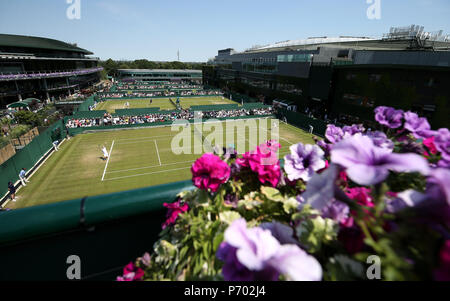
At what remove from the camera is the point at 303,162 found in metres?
1.85

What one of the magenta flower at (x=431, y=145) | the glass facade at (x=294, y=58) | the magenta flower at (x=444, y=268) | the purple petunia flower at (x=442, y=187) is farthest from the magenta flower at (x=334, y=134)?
the glass facade at (x=294, y=58)

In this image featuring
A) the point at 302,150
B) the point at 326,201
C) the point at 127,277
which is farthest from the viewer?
the point at 302,150

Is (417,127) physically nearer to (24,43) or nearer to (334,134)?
(334,134)

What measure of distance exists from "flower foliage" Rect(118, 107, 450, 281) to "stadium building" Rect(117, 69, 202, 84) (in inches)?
4597

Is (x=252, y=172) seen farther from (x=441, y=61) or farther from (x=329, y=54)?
(x=329, y=54)

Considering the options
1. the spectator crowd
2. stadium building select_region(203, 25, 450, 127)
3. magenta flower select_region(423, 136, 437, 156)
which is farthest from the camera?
the spectator crowd

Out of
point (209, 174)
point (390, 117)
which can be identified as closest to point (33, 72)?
point (209, 174)

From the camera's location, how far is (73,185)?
17.0 meters

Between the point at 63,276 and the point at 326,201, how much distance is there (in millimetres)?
2315

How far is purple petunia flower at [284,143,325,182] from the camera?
5.65 ft

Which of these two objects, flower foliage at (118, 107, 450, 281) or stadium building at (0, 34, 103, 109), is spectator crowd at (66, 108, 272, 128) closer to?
stadium building at (0, 34, 103, 109)

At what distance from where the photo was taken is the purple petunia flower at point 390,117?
2061mm

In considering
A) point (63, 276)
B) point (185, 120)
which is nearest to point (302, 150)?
point (63, 276)

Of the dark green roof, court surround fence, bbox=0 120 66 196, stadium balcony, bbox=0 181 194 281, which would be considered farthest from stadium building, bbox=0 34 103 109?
stadium balcony, bbox=0 181 194 281
